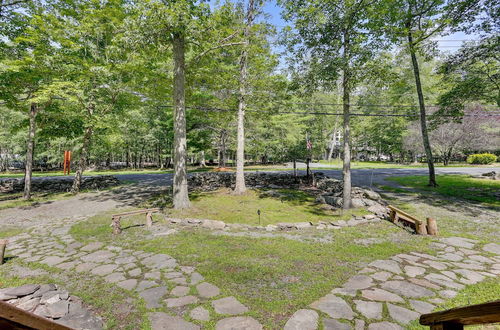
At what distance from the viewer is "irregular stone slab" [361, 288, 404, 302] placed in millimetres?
3336

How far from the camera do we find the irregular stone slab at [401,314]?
9.49 ft

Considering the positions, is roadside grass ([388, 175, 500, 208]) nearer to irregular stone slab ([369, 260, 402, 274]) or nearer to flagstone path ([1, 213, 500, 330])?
flagstone path ([1, 213, 500, 330])

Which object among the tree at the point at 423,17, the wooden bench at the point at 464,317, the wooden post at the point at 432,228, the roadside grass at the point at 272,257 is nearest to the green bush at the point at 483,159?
the tree at the point at 423,17

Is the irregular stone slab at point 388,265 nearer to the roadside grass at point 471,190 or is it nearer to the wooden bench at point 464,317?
the wooden bench at point 464,317

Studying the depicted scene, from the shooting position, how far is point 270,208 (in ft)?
31.0

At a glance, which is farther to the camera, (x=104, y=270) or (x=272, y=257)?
(x=272, y=257)

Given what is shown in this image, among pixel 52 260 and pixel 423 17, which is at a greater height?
pixel 423 17

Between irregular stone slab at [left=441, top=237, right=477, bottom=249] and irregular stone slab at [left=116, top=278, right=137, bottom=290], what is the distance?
6859 millimetres

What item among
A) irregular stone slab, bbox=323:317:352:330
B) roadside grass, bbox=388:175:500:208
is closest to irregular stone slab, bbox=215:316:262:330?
irregular stone slab, bbox=323:317:352:330

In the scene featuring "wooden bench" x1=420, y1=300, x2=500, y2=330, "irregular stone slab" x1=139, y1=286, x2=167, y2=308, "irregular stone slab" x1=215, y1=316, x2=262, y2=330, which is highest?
"wooden bench" x1=420, y1=300, x2=500, y2=330

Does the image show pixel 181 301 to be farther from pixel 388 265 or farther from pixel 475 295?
pixel 475 295

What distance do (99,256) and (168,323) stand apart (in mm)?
3015

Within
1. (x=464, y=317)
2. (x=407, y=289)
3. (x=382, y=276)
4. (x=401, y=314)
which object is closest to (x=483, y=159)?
Result: (x=382, y=276)

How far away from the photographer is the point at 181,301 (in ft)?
10.9
